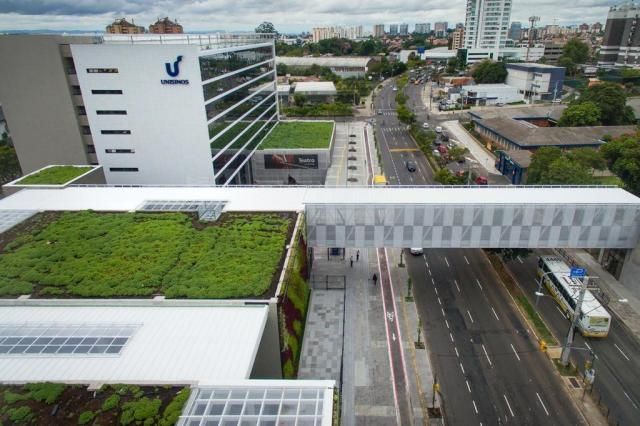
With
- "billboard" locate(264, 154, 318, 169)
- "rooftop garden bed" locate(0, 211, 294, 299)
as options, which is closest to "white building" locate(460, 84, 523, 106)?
"billboard" locate(264, 154, 318, 169)

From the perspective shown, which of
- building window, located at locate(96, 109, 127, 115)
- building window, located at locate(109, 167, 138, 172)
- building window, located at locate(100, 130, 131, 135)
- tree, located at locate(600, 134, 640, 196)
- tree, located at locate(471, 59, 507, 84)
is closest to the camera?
building window, located at locate(96, 109, 127, 115)

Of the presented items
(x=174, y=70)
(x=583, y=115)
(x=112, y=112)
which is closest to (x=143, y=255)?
(x=174, y=70)

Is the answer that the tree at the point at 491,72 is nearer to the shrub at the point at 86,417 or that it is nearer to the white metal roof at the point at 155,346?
the white metal roof at the point at 155,346

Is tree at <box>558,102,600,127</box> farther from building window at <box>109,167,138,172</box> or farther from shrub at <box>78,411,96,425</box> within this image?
shrub at <box>78,411,96,425</box>

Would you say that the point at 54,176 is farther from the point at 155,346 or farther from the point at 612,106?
the point at 612,106

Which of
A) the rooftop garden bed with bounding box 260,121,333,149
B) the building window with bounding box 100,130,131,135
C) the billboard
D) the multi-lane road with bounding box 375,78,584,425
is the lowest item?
the multi-lane road with bounding box 375,78,584,425

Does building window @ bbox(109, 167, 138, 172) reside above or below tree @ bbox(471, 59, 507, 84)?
below

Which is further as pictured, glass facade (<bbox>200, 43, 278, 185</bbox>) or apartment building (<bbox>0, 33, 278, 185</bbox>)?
glass facade (<bbox>200, 43, 278, 185</bbox>)
